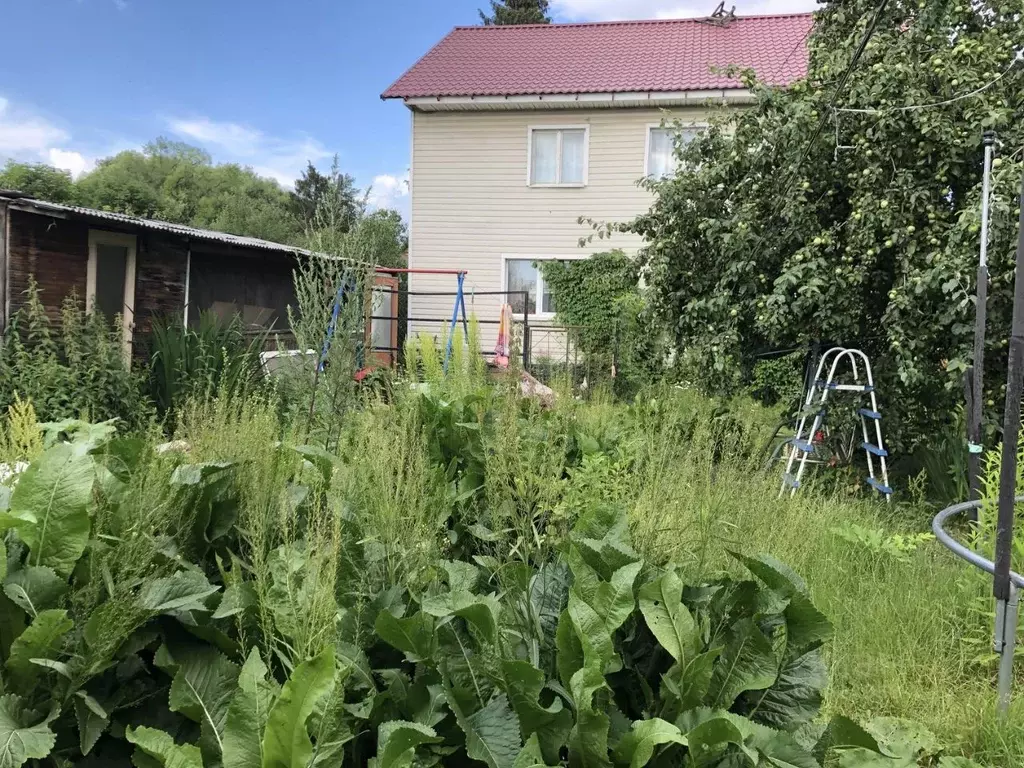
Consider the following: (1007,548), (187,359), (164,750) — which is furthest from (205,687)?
(187,359)

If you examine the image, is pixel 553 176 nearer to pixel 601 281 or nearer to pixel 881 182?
pixel 601 281

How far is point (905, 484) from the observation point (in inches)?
223

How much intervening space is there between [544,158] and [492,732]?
1271 cm

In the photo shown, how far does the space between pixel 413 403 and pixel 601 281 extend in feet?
32.6

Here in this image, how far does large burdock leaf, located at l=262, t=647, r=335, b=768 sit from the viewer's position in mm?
1114

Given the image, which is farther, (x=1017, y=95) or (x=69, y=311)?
(x=69, y=311)

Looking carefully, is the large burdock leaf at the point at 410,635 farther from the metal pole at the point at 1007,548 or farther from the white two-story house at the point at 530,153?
the white two-story house at the point at 530,153

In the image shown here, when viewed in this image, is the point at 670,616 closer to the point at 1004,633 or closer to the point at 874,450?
the point at 1004,633

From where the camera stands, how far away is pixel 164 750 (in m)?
1.19

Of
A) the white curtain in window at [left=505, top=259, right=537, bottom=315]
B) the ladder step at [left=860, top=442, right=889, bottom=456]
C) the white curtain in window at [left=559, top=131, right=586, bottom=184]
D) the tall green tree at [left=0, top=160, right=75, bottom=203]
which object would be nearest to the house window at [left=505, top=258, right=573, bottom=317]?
the white curtain in window at [left=505, top=259, right=537, bottom=315]

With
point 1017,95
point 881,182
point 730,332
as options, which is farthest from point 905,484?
point 1017,95

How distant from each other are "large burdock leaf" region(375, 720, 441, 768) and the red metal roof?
1243 centimetres

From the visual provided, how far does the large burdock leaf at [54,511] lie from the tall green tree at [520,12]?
27.2 m

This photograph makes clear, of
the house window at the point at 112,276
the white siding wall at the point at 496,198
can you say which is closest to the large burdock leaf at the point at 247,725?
the house window at the point at 112,276
